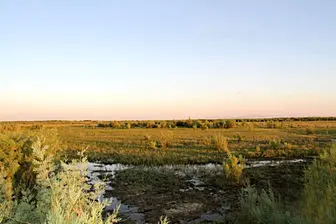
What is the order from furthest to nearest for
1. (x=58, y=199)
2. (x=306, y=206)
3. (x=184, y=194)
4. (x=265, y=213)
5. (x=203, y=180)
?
1. (x=203, y=180)
2. (x=184, y=194)
3. (x=265, y=213)
4. (x=306, y=206)
5. (x=58, y=199)

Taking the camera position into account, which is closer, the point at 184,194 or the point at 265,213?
the point at 265,213

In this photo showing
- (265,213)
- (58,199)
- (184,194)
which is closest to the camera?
(58,199)

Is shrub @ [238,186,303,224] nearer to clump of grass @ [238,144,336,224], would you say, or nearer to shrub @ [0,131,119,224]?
clump of grass @ [238,144,336,224]

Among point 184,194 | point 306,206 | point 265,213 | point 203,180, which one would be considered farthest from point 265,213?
point 203,180

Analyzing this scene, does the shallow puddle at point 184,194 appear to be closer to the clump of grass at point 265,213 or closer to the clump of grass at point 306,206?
the clump of grass at point 265,213

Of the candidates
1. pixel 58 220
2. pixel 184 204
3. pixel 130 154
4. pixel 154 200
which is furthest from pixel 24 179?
pixel 130 154

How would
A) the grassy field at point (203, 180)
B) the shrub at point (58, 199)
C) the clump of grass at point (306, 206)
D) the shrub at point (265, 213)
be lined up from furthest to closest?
1. the grassy field at point (203, 180)
2. the shrub at point (265, 213)
3. the clump of grass at point (306, 206)
4. the shrub at point (58, 199)

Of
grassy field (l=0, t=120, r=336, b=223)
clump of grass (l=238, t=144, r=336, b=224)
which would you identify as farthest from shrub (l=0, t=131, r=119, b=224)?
clump of grass (l=238, t=144, r=336, b=224)

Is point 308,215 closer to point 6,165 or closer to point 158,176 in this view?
point 6,165

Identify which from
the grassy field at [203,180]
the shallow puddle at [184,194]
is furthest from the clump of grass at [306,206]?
→ the shallow puddle at [184,194]

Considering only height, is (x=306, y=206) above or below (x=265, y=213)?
above

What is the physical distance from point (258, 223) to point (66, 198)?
4.43 m

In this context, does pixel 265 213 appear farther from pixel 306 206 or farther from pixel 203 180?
pixel 203 180

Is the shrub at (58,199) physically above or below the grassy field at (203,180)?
above
